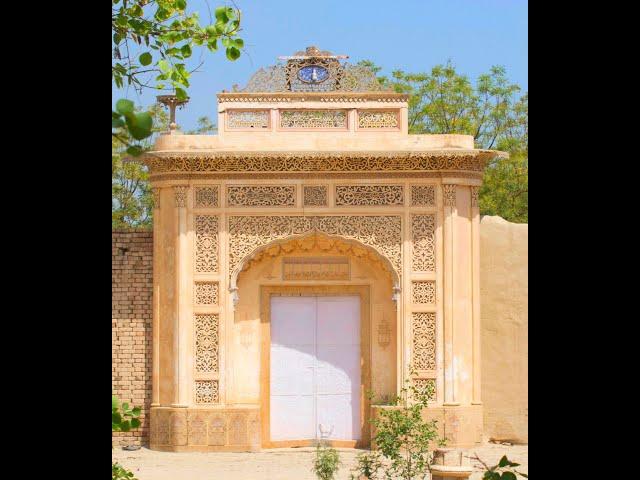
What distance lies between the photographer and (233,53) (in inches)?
133

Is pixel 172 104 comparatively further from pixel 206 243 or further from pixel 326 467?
pixel 326 467

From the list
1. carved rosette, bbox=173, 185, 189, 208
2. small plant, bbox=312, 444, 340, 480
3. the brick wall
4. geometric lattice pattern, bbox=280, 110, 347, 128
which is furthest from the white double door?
small plant, bbox=312, 444, 340, 480

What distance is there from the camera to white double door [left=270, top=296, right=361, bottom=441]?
1288 cm

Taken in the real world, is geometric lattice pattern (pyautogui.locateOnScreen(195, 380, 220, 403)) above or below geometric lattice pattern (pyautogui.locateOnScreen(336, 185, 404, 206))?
below

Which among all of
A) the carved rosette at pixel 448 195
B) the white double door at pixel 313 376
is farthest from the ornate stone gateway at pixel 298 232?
the white double door at pixel 313 376

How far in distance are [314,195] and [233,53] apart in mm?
9258

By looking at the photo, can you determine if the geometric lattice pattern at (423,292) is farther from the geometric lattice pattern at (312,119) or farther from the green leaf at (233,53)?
the green leaf at (233,53)

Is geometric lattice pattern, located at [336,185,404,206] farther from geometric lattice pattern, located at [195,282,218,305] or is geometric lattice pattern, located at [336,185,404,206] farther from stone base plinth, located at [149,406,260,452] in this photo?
stone base plinth, located at [149,406,260,452]

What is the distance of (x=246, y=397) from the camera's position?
12758 mm

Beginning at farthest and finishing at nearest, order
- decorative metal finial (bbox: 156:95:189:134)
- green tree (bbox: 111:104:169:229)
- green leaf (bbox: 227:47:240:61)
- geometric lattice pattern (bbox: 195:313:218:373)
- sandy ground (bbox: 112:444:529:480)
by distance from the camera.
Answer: green tree (bbox: 111:104:169:229) → decorative metal finial (bbox: 156:95:189:134) → geometric lattice pattern (bbox: 195:313:218:373) → sandy ground (bbox: 112:444:529:480) → green leaf (bbox: 227:47:240:61)

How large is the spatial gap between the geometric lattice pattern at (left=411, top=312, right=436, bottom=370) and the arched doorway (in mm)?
322
